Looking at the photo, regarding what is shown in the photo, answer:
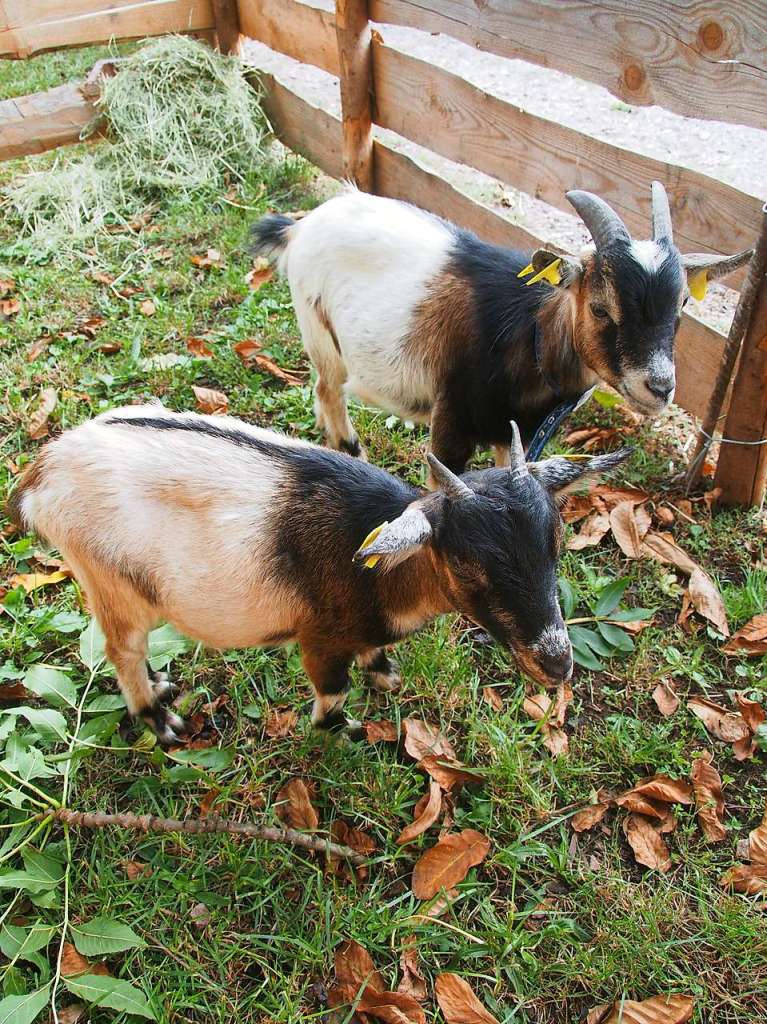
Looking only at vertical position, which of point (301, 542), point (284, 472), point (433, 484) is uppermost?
point (284, 472)

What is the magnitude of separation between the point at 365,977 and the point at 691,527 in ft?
8.23

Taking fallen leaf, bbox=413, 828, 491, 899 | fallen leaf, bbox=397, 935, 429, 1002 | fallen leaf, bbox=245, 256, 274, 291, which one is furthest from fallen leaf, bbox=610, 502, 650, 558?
fallen leaf, bbox=245, 256, 274, 291

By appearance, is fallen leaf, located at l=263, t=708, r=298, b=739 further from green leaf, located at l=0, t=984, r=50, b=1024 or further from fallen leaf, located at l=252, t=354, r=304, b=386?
fallen leaf, located at l=252, t=354, r=304, b=386

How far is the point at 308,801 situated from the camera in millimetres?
2801

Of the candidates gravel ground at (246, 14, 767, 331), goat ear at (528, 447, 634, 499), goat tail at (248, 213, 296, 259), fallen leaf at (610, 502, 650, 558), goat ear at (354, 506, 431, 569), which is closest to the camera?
goat ear at (354, 506, 431, 569)

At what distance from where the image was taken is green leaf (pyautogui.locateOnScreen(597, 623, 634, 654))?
3.25 meters

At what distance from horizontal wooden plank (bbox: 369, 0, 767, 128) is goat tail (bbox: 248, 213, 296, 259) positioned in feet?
5.27

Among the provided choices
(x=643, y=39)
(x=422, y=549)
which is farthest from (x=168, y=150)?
(x=422, y=549)

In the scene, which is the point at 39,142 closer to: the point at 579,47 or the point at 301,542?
the point at 579,47

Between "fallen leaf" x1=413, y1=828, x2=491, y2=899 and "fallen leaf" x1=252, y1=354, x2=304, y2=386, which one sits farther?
"fallen leaf" x1=252, y1=354, x2=304, y2=386

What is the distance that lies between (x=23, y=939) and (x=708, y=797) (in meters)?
2.39

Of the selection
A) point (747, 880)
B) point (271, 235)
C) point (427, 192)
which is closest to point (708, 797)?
point (747, 880)

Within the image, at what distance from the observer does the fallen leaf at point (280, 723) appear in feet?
10.0

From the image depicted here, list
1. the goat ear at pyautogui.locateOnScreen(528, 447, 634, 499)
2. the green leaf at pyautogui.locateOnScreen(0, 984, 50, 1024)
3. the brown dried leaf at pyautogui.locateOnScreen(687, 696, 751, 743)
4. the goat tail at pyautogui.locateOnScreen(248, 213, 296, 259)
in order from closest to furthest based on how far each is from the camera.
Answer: the green leaf at pyautogui.locateOnScreen(0, 984, 50, 1024) → the goat ear at pyautogui.locateOnScreen(528, 447, 634, 499) → the brown dried leaf at pyautogui.locateOnScreen(687, 696, 751, 743) → the goat tail at pyautogui.locateOnScreen(248, 213, 296, 259)
